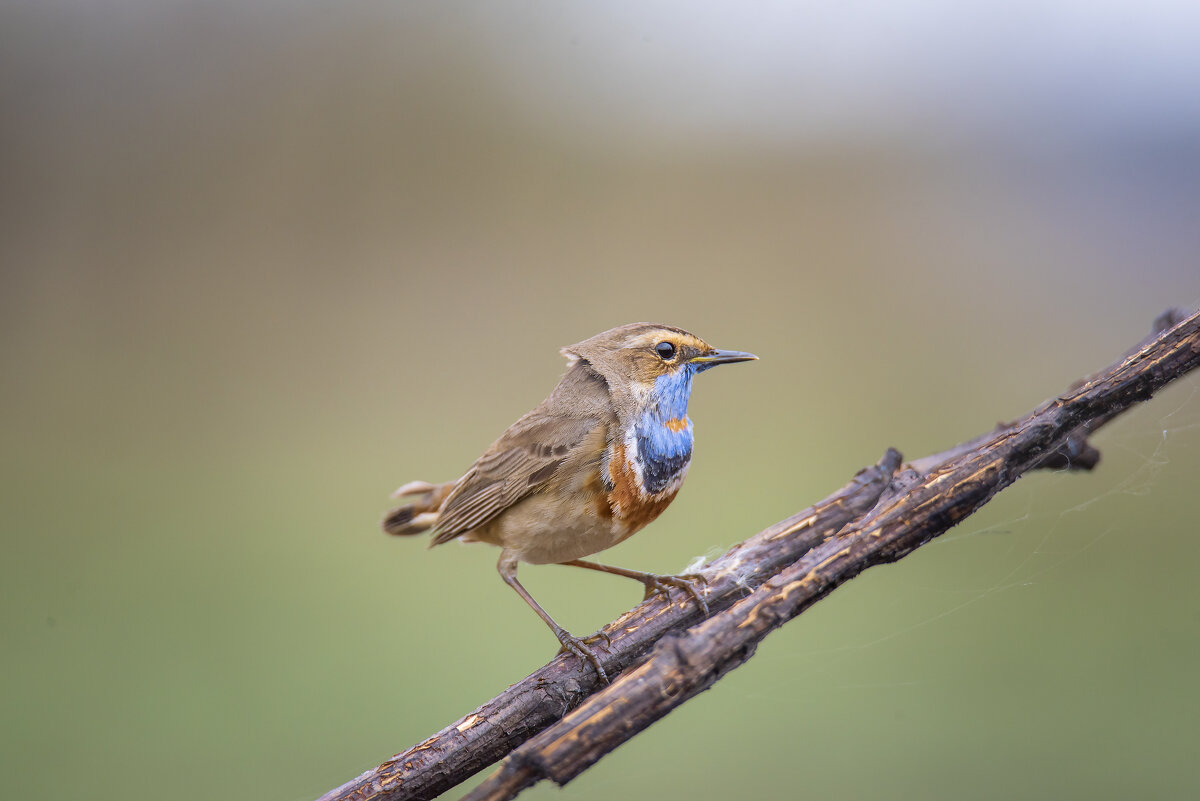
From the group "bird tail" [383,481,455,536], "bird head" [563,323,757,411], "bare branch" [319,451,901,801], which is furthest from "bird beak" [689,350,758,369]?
"bird tail" [383,481,455,536]

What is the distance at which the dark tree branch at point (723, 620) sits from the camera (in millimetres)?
1155

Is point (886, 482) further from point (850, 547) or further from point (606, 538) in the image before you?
point (606, 538)

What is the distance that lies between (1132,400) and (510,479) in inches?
45.4

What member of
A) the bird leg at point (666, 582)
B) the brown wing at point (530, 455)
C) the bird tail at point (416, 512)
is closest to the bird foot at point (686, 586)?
the bird leg at point (666, 582)

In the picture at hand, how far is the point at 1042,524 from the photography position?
2418mm

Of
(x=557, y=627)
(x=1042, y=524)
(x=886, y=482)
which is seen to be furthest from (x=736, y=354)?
(x=1042, y=524)

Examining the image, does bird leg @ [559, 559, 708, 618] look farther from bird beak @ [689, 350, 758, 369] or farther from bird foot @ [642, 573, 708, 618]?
bird beak @ [689, 350, 758, 369]

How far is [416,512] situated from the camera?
2049 millimetres

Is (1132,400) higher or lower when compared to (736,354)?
lower

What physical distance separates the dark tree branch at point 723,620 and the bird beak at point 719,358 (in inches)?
14.5

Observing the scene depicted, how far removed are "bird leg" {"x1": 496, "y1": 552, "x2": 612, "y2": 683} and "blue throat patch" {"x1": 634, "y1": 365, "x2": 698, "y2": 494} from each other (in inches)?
12.7

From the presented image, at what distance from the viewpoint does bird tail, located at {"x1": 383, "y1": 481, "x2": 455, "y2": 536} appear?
2.01 meters

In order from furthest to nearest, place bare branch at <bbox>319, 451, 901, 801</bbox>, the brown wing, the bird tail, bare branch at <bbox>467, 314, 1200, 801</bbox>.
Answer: the bird tail
the brown wing
bare branch at <bbox>319, 451, 901, 801</bbox>
bare branch at <bbox>467, 314, 1200, 801</bbox>

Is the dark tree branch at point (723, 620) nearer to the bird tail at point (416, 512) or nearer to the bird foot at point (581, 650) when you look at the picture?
the bird foot at point (581, 650)
